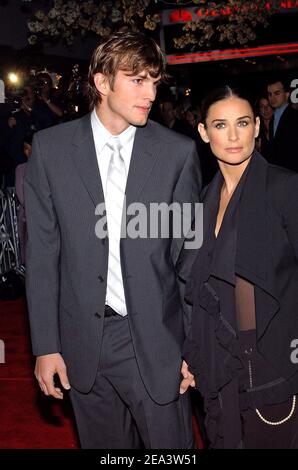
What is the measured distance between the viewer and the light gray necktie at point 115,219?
304cm

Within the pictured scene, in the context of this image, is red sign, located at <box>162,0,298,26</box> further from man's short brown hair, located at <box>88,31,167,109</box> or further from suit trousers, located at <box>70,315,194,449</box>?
suit trousers, located at <box>70,315,194,449</box>

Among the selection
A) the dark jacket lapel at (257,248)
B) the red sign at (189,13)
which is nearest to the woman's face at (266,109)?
the red sign at (189,13)

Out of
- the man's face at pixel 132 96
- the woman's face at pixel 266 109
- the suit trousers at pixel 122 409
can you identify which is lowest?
the suit trousers at pixel 122 409

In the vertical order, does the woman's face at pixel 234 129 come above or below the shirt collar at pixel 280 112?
below

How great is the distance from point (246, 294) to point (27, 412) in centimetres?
299

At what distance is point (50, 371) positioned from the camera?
315cm

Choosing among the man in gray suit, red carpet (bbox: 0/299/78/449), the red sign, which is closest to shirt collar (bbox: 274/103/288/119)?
the red sign

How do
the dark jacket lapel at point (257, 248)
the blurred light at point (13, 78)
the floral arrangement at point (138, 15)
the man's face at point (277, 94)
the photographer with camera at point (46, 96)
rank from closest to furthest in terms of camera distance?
the dark jacket lapel at point (257, 248) → the man's face at point (277, 94) → the floral arrangement at point (138, 15) → the photographer with camera at point (46, 96) → the blurred light at point (13, 78)

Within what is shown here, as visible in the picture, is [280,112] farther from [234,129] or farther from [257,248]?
[257,248]

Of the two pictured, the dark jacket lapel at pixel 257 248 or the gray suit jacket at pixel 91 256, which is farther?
the gray suit jacket at pixel 91 256

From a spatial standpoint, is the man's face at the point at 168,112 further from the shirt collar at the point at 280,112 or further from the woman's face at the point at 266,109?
the shirt collar at the point at 280,112

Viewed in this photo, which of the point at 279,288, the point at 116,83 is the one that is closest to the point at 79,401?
the point at 279,288

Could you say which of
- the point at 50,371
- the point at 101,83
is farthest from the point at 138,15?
the point at 50,371

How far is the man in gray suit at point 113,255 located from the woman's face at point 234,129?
20 cm
